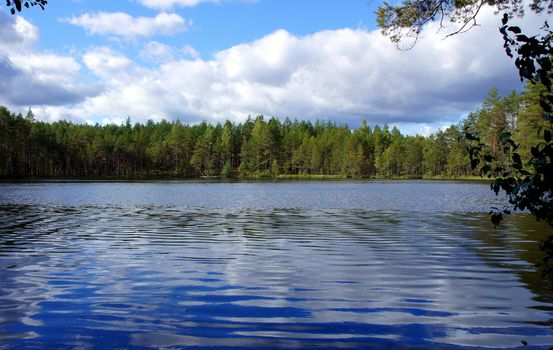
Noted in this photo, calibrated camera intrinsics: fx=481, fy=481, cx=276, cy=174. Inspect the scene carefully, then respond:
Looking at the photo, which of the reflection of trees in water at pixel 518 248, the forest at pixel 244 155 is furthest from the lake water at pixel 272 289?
the forest at pixel 244 155

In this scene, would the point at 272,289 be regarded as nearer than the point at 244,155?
Yes

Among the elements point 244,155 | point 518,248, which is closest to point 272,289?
point 518,248

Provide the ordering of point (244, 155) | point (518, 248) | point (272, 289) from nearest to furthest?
1. point (272, 289)
2. point (518, 248)
3. point (244, 155)

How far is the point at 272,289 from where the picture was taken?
1111cm

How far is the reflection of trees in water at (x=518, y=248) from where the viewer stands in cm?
1161

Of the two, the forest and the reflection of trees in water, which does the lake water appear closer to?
the reflection of trees in water

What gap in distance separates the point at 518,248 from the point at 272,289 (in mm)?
10870

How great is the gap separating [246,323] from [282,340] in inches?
41.5

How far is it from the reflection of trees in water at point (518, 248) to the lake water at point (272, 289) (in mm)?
70

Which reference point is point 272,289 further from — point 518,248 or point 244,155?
point 244,155

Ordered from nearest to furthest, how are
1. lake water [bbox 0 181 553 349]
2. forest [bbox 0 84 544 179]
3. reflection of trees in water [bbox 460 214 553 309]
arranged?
lake water [bbox 0 181 553 349], reflection of trees in water [bbox 460 214 553 309], forest [bbox 0 84 544 179]

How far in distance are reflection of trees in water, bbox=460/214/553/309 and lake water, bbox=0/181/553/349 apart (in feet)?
0.23

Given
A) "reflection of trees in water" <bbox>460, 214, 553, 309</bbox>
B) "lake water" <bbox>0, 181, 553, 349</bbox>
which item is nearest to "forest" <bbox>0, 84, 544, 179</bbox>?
"reflection of trees in water" <bbox>460, 214, 553, 309</bbox>

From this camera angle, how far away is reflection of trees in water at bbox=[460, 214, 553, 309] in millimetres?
11609
